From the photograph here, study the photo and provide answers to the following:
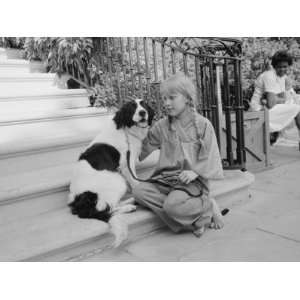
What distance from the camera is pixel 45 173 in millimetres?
2742

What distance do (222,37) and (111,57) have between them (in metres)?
1.62

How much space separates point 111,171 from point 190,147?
597mm

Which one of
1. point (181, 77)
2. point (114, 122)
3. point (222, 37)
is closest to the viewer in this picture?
point (181, 77)

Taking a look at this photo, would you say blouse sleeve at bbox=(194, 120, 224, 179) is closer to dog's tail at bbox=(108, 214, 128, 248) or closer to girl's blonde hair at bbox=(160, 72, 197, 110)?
girl's blonde hair at bbox=(160, 72, 197, 110)

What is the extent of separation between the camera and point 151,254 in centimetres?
214

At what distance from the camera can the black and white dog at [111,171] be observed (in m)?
2.27

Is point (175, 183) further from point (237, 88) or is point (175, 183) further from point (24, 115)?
point (24, 115)

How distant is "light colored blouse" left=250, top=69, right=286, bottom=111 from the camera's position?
4863 mm

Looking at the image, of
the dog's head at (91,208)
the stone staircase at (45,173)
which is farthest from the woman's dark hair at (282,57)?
the dog's head at (91,208)

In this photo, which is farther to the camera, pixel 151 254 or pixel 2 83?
pixel 2 83

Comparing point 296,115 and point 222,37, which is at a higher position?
point 222,37

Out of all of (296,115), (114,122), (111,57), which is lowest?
(296,115)

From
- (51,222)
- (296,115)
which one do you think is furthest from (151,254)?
(296,115)

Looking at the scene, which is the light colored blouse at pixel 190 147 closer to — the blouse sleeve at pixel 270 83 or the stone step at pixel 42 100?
the stone step at pixel 42 100
